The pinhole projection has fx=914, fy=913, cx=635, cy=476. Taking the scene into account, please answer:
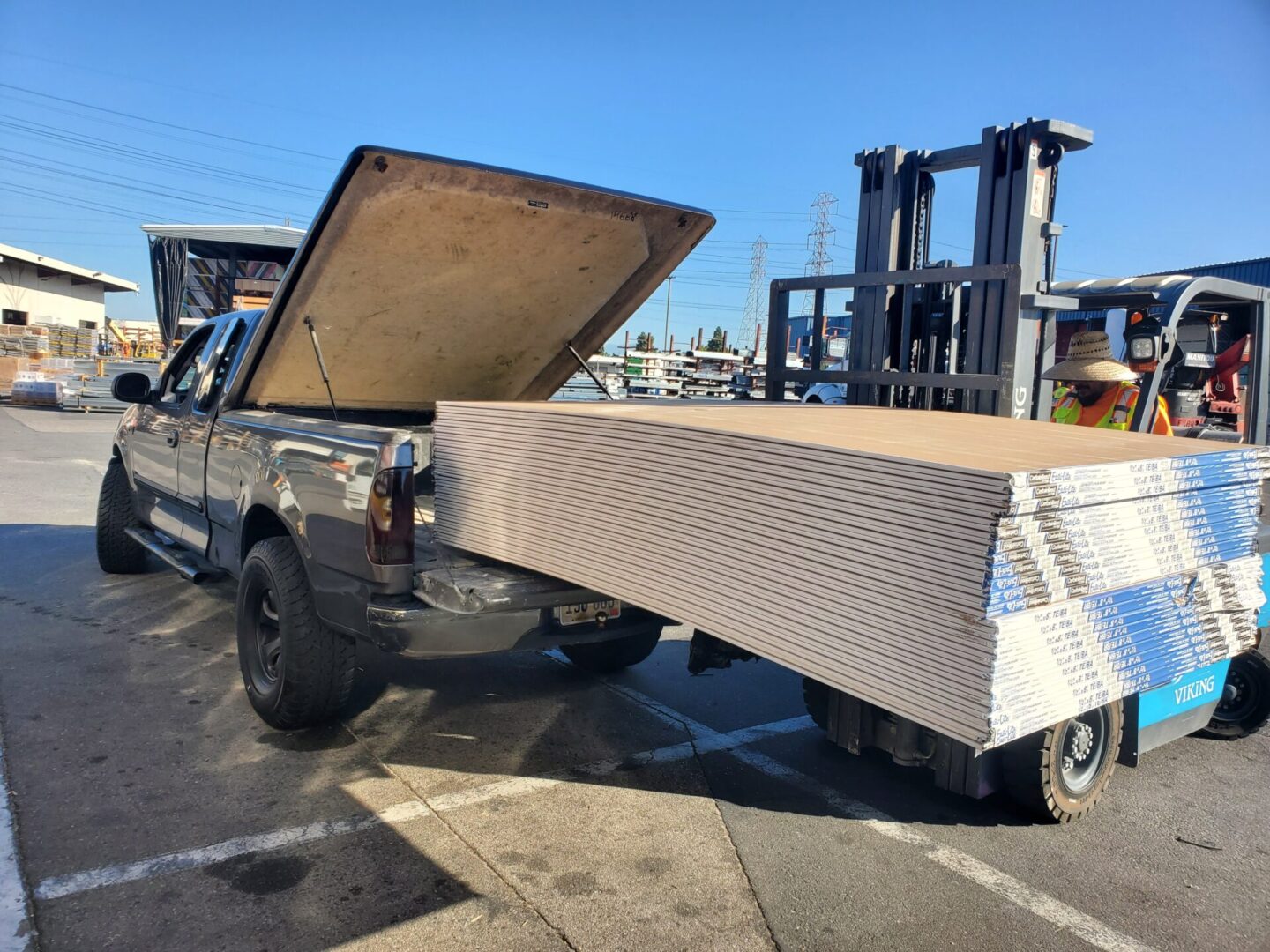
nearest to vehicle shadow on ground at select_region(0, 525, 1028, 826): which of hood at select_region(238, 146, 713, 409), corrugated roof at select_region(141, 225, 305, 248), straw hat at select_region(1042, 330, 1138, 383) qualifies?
hood at select_region(238, 146, 713, 409)

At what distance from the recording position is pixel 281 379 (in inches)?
195

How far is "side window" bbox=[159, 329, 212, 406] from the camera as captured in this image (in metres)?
5.84

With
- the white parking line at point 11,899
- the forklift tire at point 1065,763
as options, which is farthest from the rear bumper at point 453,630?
the forklift tire at point 1065,763

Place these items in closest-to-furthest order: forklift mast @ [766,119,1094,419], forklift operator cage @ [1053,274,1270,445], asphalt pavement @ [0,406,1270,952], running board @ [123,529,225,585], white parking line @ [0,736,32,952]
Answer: white parking line @ [0,736,32,952] < asphalt pavement @ [0,406,1270,952] < forklift mast @ [766,119,1094,419] < forklift operator cage @ [1053,274,1270,445] < running board @ [123,529,225,585]

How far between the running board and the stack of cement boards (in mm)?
2398

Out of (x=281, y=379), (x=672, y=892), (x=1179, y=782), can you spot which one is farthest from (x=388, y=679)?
(x=1179, y=782)

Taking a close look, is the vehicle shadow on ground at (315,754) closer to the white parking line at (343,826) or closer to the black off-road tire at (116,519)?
the white parking line at (343,826)

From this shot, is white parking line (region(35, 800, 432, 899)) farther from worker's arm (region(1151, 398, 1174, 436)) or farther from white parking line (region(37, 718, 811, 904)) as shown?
worker's arm (region(1151, 398, 1174, 436))

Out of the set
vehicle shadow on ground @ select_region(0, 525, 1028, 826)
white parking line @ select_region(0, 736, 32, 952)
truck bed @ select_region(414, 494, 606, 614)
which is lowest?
vehicle shadow on ground @ select_region(0, 525, 1028, 826)

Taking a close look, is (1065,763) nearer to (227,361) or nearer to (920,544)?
(920,544)

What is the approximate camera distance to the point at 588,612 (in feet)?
12.3

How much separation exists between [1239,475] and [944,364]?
6.23 feet

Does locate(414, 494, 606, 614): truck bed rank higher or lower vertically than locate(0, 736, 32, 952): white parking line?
higher

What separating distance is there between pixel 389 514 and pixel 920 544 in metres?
1.99
